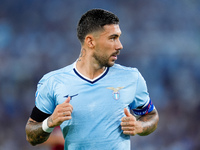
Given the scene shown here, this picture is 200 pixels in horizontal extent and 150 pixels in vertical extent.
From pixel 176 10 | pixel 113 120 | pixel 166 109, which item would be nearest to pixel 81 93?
pixel 113 120

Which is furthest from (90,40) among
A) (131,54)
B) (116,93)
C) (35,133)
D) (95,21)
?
(131,54)

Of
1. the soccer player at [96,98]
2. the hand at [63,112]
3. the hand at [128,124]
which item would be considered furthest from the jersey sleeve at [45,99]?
the hand at [128,124]

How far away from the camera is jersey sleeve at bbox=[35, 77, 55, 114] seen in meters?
2.67

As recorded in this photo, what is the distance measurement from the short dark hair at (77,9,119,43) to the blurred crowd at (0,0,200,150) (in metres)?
4.00

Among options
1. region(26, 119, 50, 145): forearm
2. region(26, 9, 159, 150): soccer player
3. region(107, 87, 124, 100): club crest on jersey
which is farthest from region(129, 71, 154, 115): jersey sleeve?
region(26, 119, 50, 145): forearm

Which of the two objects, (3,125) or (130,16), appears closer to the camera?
(3,125)

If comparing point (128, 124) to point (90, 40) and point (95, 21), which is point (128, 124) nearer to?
point (90, 40)

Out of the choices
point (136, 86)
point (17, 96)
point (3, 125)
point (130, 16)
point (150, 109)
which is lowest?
point (3, 125)

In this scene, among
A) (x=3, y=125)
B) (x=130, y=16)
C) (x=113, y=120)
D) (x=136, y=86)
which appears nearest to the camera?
(x=113, y=120)

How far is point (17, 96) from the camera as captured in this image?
6691 millimetres

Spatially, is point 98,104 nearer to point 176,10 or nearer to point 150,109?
point 150,109

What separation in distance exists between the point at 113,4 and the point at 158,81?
6.16 ft

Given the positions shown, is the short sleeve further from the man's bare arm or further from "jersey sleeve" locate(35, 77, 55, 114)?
"jersey sleeve" locate(35, 77, 55, 114)

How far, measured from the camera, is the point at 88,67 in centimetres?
278
